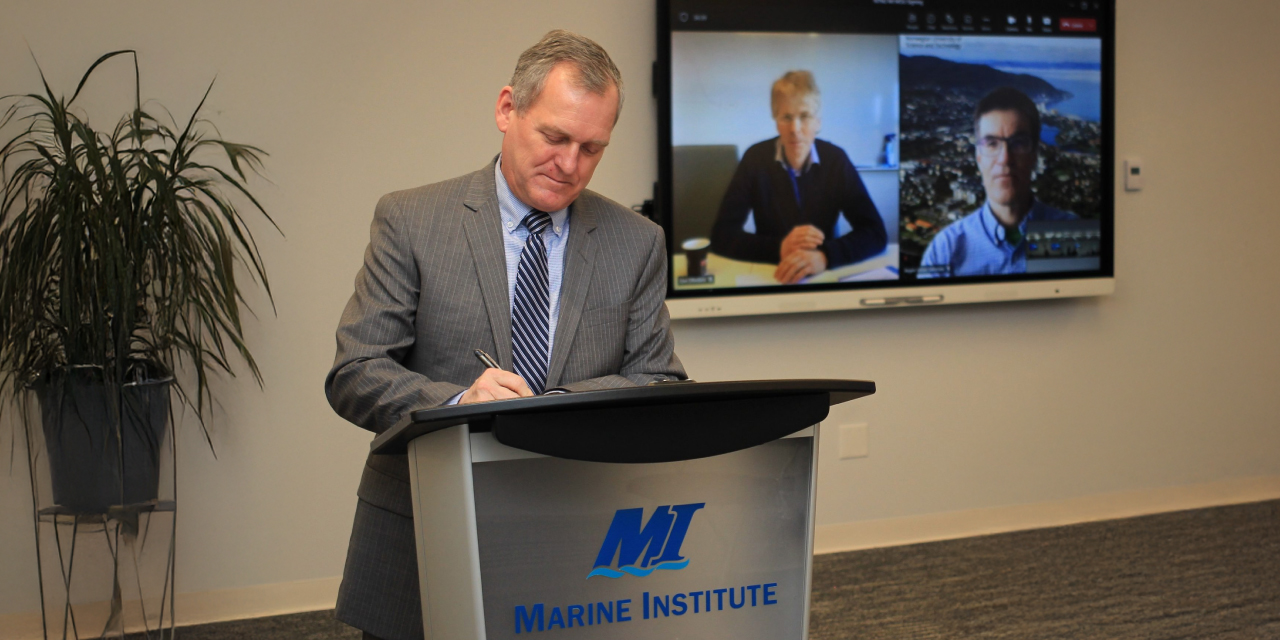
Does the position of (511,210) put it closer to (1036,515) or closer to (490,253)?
(490,253)

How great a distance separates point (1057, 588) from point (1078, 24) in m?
2.04

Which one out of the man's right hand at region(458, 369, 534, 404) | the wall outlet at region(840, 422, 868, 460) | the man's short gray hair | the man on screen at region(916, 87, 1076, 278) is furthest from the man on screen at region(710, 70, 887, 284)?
the man's right hand at region(458, 369, 534, 404)

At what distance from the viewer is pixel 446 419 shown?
2.81 ft

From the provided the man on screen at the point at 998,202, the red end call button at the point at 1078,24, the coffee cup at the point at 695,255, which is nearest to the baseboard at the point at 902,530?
the man on screen at the point at 998,202

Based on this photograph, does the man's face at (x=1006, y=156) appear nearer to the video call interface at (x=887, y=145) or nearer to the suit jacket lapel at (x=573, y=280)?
the video call interface at (x=887, y=145)

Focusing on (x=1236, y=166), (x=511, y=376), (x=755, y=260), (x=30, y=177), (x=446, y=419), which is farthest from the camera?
(x=1236, y=166)

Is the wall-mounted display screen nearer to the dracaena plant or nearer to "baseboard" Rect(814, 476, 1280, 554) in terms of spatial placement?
"baseboard" Rect(814, 476, 1280, 554)

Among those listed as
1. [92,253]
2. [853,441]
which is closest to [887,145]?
[853,441]

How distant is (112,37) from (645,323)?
7.32 feet

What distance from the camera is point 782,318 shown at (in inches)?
140

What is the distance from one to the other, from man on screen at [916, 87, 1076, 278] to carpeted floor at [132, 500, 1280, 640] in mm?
1048

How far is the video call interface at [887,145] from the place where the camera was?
3283 millimetres

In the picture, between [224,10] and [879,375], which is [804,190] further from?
[224,10]

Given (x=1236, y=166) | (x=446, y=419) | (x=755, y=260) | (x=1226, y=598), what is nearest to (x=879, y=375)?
(x=755, y=260)
